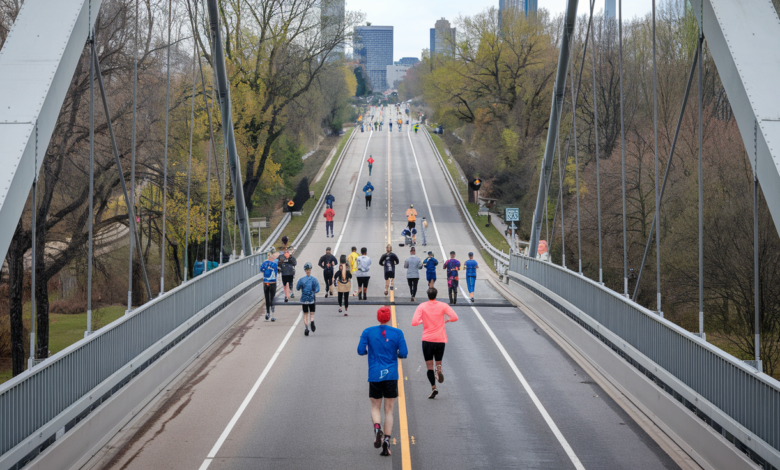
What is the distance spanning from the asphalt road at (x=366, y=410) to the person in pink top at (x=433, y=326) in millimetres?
510

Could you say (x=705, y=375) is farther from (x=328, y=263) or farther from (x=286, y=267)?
(x=328, y=263)

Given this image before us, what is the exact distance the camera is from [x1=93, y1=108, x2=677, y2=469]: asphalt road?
28.1 feet

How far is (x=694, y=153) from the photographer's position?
2991 cm

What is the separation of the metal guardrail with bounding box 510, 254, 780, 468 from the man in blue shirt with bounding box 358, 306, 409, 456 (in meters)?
3.34

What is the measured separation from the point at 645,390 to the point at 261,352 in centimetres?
717

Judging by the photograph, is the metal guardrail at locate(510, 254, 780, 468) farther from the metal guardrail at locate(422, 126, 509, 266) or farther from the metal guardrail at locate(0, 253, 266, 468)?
the metal guardrail at locate(422, 126, 509, 266)

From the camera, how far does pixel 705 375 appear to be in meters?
8.47

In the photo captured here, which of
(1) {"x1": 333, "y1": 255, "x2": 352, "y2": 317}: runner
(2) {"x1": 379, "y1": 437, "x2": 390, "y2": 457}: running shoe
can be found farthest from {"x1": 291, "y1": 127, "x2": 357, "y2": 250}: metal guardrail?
(2) {"x1": 379, "y1": 437, "x2": 390, "y2": 457}: running shoe

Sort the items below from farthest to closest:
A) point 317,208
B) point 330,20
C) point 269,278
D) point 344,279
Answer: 1. point 317,208
2. point 330,20
3. point 344,279
4. point 269,278

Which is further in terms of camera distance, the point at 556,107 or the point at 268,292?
the point at 556,107

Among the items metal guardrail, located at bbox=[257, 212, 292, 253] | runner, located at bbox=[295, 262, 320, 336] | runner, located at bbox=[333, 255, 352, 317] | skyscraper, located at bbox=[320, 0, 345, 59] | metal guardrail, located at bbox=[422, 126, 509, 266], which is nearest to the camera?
A: runner, located at bbox=[295, 262, 320, 336]

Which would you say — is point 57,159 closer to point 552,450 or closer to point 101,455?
point 101,455

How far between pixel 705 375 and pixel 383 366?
358 cm

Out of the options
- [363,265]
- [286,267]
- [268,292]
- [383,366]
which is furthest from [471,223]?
[383,366]
